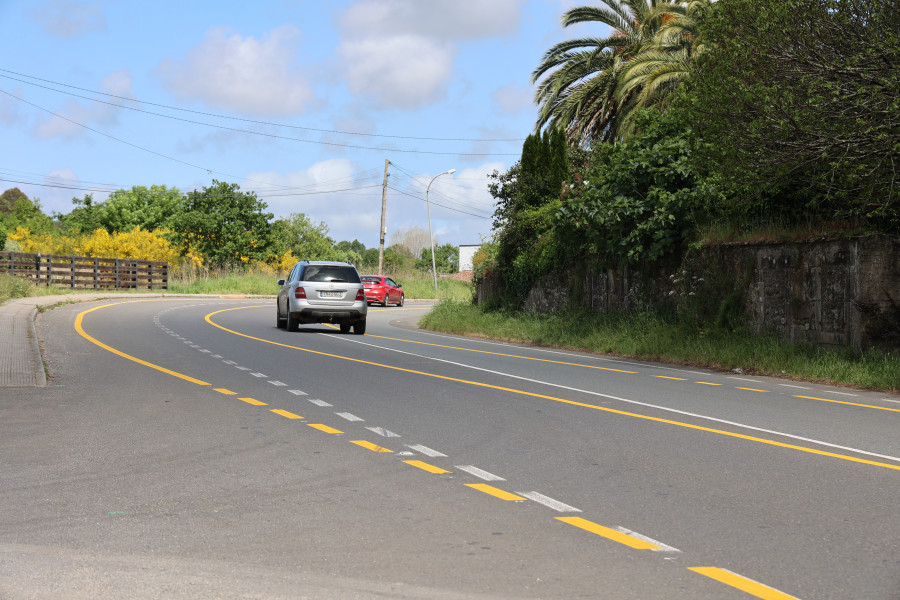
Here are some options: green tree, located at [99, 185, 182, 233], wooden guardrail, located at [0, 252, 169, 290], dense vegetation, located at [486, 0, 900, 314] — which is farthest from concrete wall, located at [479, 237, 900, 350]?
green tree, located at [99, 185, 182, 233]

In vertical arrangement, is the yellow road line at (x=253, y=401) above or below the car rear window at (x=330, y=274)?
below

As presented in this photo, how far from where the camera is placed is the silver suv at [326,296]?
87.6 ft

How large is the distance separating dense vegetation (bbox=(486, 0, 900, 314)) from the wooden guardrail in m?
34.2

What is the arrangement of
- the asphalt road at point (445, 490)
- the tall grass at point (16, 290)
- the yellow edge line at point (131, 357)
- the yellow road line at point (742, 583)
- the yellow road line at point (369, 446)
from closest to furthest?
the yellow road line at point (742, 583), the asphalt road at point (445, 490), the yellow road line at point (369, 446), the yellow edge line at point (131, 357), the tall grass at point (16, 290)

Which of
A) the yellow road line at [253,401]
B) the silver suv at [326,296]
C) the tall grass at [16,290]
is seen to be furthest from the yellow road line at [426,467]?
the tall grass at [16,290]

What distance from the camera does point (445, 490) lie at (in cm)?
697

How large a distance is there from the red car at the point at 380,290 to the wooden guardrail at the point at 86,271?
1843 cm

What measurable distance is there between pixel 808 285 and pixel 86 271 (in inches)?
1951

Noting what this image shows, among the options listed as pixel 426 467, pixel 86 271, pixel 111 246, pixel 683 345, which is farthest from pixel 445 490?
pixel 111 246

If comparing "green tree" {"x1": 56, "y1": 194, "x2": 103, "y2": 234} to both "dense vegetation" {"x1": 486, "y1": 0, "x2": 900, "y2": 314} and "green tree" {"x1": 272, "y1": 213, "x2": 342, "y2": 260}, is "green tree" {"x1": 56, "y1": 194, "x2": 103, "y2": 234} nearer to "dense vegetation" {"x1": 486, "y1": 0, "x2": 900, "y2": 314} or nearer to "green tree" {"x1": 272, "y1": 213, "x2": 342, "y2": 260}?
"green tree" {"x1": 272, "y1": 213, "x2": 342, "y2": 260}

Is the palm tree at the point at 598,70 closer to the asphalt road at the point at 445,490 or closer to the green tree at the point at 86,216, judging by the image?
the asphalt road at the point at 445,490

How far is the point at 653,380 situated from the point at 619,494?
8537mm

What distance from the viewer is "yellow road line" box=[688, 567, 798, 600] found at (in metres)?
4.64

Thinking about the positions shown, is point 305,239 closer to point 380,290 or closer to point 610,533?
point 380,290
